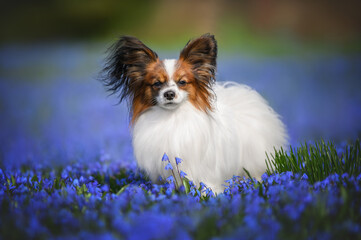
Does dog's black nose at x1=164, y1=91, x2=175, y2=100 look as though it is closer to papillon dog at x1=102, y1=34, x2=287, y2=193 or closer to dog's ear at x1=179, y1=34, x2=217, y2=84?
papillon dog at x1=102, y1=34, x2=287, y2=193

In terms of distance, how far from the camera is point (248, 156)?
15.9ft

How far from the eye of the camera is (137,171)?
527 centimetres

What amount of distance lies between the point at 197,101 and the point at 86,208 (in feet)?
5.17

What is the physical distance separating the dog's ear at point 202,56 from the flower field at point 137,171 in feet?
2.61

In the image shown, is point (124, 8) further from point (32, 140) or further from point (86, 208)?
point (86, 208)

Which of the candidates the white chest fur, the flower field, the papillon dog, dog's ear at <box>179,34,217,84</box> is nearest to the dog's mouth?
the papillon dog

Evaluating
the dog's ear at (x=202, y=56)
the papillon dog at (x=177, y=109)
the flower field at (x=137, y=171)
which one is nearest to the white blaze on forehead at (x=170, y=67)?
the papillon dog at (x=177, y=109)

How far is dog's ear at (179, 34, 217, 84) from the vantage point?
4.23m

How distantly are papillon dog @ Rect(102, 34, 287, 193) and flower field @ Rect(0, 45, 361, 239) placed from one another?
28 cm

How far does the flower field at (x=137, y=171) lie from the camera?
2.80 meters

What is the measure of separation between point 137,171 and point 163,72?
5.50ft

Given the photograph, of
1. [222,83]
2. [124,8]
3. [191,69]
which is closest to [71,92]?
[124,8]

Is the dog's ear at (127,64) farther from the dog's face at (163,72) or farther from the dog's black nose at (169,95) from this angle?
the dog's black nose at (169,95)

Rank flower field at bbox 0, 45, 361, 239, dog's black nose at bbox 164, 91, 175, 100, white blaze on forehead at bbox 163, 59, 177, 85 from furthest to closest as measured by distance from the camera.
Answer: white blaze on forehead at bbox 163, 59, 177, 85, dog's black nose at bbox 164, 91, 175, 100, flower field at bbox 0, 45, 361, 239
